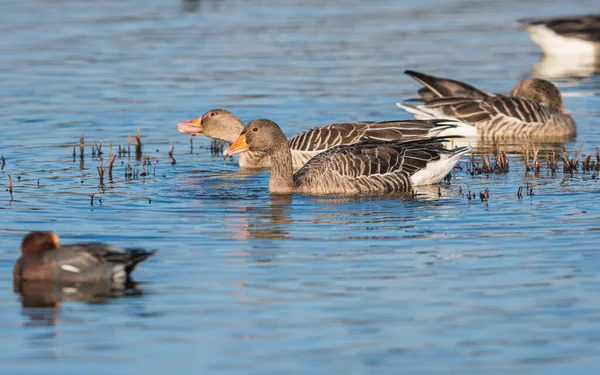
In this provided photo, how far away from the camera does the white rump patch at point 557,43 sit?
94.3 feet

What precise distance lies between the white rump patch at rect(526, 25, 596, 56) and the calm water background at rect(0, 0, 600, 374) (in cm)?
288

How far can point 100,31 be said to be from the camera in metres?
31.0

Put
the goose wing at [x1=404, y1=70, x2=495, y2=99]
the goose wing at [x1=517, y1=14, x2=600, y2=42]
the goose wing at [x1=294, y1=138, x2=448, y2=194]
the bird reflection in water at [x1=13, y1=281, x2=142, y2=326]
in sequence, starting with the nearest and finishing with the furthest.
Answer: the bird reflection in water at [x1=13, y1=281, x2=142, y2=326], the goose wing at [x1=294, y1=138, x2=448, y2=194], the goose wing at [x1=404, y1=70, x2=495, y2=99], the goose wing at [x1=517, y1=14, x2=600, y2=42]

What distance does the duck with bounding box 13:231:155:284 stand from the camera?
9812 millimetres

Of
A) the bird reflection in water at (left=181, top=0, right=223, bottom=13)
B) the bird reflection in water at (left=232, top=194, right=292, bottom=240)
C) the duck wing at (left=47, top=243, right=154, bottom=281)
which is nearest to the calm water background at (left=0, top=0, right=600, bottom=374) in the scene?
the bird reflection in water at (left=232, top=194, right=292, bottom=240)

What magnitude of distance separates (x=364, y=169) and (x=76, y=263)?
17.8ft

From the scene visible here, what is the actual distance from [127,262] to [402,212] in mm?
4266

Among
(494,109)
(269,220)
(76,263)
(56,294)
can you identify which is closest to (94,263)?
(76,263)

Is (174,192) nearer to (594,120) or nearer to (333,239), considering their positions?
(333,239)

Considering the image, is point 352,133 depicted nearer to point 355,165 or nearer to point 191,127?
point 355,165

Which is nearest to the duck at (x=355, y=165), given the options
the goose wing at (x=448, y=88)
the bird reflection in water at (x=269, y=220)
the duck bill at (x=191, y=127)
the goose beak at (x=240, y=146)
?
the goose beak at (x=240, y=146)

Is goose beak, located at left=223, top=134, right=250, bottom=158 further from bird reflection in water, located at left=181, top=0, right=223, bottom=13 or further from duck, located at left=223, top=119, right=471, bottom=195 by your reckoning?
bird reflection in water, located at left=181, top=0, right=223, bottom=13

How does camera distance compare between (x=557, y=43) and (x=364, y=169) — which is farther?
(x=557, y=43)

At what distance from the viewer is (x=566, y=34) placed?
28922 mm
